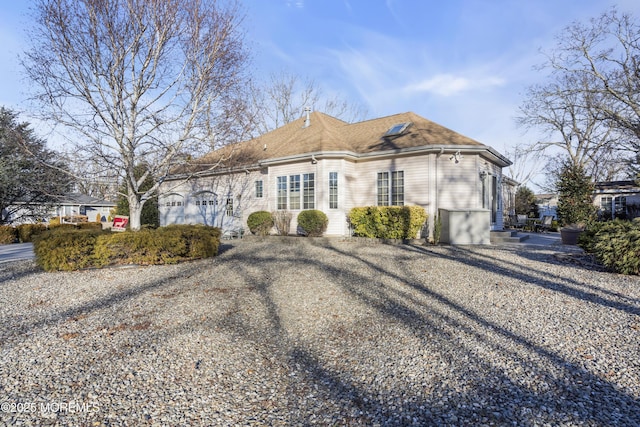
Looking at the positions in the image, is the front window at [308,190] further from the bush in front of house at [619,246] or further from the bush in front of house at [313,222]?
the bush in front of house at [619,246]

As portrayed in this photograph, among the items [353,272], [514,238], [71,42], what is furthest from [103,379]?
[514,238]

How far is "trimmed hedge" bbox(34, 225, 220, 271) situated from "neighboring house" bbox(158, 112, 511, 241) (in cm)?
285

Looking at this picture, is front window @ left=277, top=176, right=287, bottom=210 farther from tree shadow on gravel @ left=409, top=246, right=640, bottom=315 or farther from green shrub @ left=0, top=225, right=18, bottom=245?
green shrub @ left=0, top=225, right=18, bottom=245

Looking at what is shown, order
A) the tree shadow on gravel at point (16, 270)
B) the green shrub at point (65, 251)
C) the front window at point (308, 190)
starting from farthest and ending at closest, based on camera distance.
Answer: the front window at point (308, 190) < the green shrub at point (65, 251) < the tree shadow on gravel at point (16, 270)

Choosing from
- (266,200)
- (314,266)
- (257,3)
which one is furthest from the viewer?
(266,200)

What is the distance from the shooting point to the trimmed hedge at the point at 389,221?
11707mm

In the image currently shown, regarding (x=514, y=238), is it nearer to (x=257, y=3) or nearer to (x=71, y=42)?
(x=257, y=3)

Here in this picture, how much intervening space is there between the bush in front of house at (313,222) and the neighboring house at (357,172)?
437mm

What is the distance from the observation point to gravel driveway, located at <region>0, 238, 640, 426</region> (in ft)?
7.98

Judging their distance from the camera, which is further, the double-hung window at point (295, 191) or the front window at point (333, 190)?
the double-hung window at point (295, 191)

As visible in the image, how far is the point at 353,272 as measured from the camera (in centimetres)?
719

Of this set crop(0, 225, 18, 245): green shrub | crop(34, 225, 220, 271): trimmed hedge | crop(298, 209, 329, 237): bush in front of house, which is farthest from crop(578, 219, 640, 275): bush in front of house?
crop(0, 225, 18, 245): green shrub

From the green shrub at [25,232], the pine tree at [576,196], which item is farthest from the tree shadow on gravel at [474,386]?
the green shrub at [25,232]

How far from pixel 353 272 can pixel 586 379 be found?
4629 mm
